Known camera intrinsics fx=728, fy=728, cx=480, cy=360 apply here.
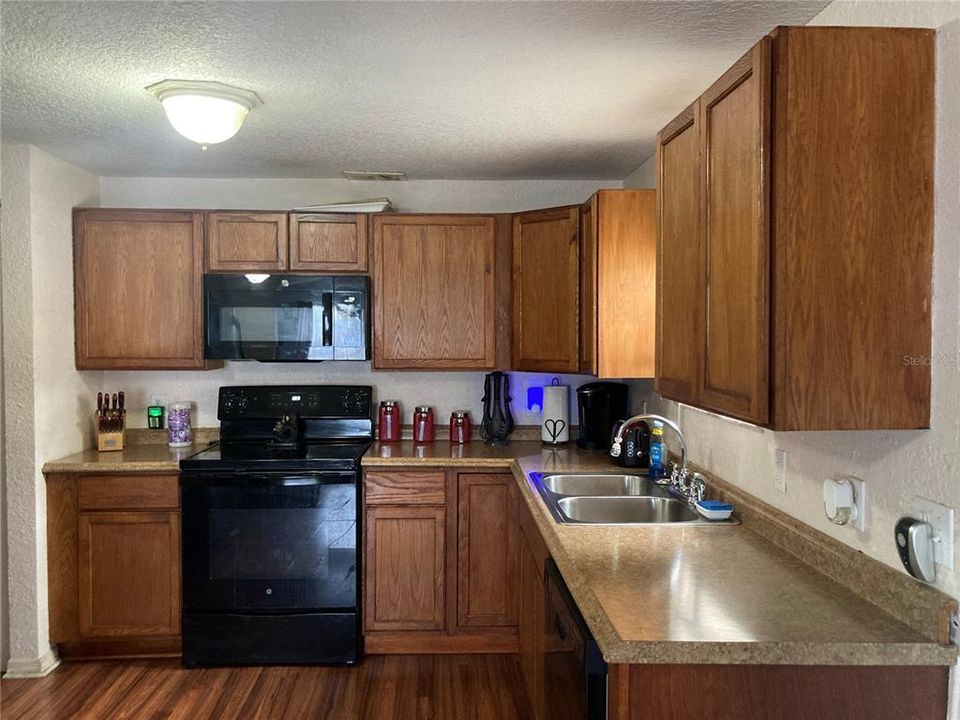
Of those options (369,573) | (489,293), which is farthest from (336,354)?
(369,573)

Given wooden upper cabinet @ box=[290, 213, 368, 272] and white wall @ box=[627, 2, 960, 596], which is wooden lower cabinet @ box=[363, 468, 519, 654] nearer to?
wooden upper cabinet @ box=[290, 213, 368, 272]

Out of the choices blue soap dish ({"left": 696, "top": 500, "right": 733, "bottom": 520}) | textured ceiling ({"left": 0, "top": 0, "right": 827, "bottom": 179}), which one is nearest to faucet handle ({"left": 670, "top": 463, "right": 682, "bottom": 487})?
blue soap dish ({"left": 696, "top": 500, "right": 733, "bottom": 520})

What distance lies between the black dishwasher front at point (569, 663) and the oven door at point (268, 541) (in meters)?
1.33

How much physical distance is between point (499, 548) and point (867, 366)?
213cm

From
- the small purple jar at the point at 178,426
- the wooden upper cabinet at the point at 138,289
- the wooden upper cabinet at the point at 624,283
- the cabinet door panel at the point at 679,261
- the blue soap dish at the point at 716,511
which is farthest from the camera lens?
the small purple jar at the point at 178,426

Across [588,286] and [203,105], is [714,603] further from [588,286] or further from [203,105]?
[203,105]

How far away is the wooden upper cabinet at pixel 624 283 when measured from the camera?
286cm

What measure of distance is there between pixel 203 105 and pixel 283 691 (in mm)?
2222

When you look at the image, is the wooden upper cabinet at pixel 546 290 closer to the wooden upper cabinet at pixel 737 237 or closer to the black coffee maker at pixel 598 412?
the black coffee maker at pixel 598 412

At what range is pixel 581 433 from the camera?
3.51m

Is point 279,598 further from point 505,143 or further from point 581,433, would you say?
point 505,143

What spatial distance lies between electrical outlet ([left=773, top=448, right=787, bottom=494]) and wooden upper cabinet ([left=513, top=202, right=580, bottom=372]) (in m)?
1.22

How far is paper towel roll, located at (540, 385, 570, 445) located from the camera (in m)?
3.58

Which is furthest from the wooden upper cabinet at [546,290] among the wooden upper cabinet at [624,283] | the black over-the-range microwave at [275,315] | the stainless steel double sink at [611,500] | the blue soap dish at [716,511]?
the blue soap dish at [716,511]
